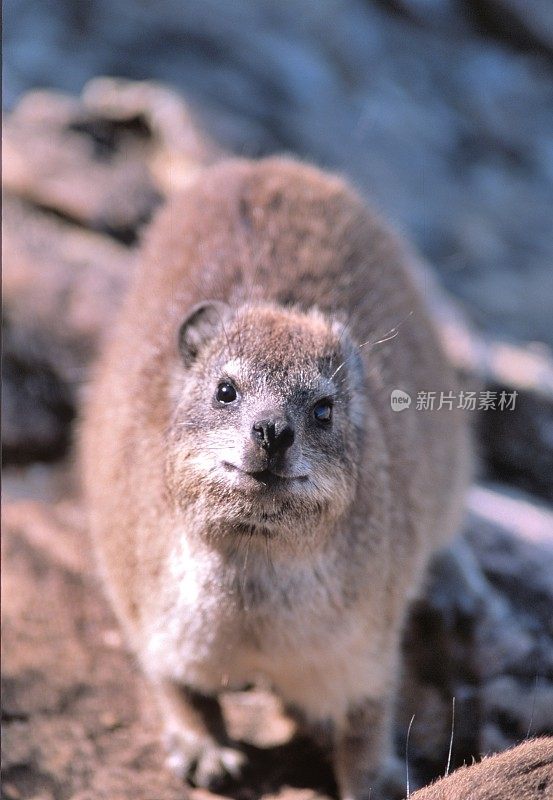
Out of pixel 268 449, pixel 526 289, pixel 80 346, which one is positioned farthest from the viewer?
pixel 526 289

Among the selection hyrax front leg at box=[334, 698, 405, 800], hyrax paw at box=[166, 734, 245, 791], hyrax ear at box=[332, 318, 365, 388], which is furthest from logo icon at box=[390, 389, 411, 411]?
hyrax paw at box=[166, 734, 245, 791]

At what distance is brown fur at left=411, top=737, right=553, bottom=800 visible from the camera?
7.14 ft

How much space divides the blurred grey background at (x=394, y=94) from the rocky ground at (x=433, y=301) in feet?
0.07

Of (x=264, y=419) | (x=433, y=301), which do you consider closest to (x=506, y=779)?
(x=264, y=419)

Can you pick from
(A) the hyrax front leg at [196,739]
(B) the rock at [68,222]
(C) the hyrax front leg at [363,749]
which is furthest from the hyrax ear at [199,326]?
(B) the rock at [68,222]

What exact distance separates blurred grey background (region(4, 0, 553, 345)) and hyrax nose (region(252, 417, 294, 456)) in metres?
4.74

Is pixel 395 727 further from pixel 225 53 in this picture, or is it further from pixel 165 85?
pixel 225 53

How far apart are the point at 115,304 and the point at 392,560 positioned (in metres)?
2.60

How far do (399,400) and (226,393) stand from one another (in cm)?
106

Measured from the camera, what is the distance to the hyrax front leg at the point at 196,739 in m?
3.35

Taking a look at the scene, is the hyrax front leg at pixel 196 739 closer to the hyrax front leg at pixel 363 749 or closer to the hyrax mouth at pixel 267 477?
the hyrax front leg at pixel 363 749

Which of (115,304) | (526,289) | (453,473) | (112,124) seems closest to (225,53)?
(112,124)

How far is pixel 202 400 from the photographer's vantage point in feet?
9.55

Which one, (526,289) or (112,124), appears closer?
(112,124)
